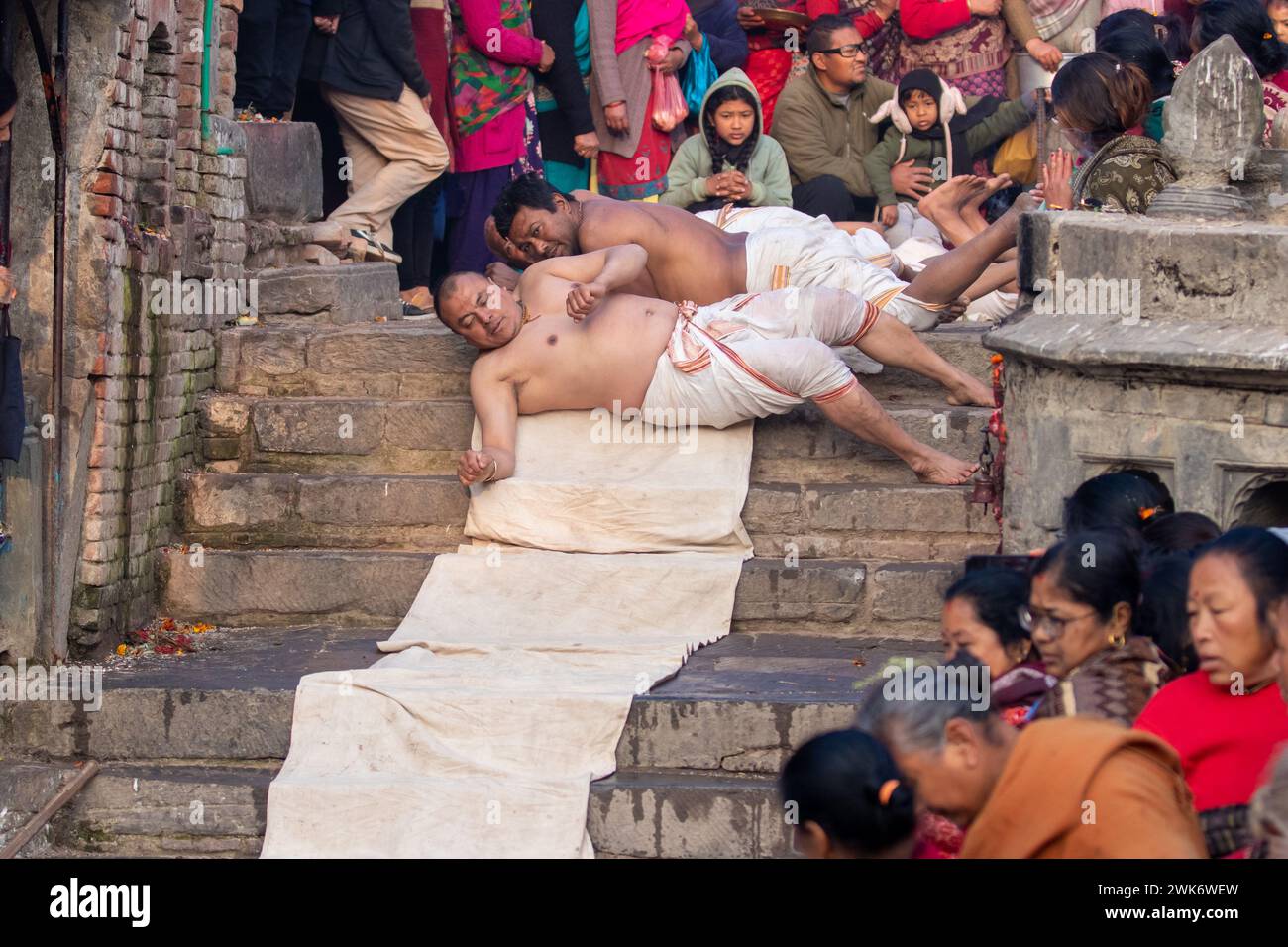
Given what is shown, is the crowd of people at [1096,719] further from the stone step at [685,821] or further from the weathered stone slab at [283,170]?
the weathered stone slab at [283,170]

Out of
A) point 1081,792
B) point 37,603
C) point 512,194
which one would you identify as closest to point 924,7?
point 512,194

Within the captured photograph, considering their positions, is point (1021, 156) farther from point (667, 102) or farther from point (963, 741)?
point (963, 741)

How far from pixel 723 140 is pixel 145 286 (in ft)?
10.9

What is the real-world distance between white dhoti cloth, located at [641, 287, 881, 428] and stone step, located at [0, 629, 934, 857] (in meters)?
1.02

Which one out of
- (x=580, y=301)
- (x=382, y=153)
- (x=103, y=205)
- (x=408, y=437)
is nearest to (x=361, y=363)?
(x=408, y=437)

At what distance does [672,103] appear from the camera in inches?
387

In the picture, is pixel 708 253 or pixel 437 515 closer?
pixel 437 515

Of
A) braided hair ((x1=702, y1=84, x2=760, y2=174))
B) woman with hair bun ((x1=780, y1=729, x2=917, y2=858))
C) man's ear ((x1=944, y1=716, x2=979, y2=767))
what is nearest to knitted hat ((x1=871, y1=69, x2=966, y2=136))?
braided hair ((x1=702, y1=84, x2=760, y2=174))

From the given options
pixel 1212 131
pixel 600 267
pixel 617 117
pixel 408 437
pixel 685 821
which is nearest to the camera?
pixel 1212 131

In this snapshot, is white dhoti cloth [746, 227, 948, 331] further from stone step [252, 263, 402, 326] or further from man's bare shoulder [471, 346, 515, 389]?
stone step [252, 263, 402, 326]

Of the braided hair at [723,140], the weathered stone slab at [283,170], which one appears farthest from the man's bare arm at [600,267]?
the braided hair at [723,140]

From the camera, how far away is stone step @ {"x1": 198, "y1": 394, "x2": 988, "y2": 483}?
24.3ft

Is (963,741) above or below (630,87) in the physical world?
below

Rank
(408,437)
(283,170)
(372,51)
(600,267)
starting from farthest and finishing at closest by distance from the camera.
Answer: (372,51) < (283,170) < (600,267) < (408,437)
